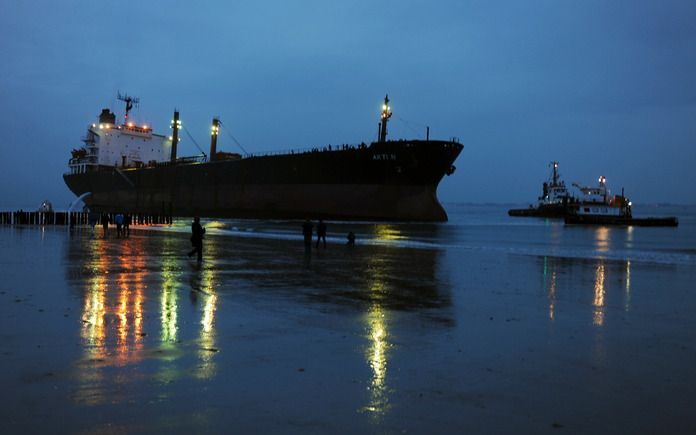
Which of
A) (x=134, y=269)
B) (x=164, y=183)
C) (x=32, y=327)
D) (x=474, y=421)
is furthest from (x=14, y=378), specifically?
(x=164, y=183)

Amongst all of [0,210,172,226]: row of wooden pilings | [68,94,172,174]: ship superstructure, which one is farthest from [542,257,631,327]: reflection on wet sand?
[68,94,172,174]: ship superstructure

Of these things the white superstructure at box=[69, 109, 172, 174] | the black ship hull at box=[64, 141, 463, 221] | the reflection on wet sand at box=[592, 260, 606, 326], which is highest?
the white superstructure at box=[69, 109, 172, 174]

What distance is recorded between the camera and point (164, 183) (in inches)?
2366

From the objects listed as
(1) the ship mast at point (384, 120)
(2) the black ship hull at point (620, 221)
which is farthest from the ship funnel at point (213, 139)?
(2) the black ship hull at point (620, 221)

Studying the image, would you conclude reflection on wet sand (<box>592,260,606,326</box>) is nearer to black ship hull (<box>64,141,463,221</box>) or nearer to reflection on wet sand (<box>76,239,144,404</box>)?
reflection on wet sand (<box>76,239,144,404</box>)

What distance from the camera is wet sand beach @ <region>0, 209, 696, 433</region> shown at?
382 centimetres

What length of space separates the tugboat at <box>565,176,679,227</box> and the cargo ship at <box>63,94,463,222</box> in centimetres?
2991

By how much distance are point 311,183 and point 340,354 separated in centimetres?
4114

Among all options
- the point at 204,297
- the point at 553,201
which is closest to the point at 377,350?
the point at 204,297

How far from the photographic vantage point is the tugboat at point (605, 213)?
67625 mm

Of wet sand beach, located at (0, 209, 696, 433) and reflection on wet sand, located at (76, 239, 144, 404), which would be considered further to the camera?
reflection on wet sand, located at (76, 239, 144, 404)

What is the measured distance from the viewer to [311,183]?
46344 mm

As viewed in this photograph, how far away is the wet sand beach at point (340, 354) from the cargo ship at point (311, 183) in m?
33.1

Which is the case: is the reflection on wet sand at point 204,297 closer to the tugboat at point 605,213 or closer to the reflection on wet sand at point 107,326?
the reflection on wet sand at point 107,326
